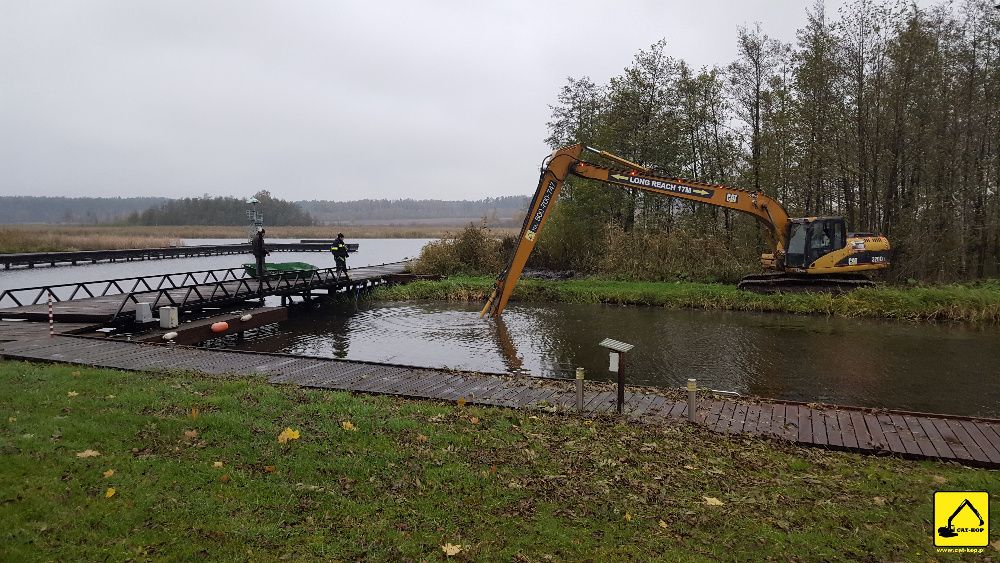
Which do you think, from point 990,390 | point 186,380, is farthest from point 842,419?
point 186,380

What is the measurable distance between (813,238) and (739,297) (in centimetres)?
337

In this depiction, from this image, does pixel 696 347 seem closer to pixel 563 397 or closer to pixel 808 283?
pixel 563 397

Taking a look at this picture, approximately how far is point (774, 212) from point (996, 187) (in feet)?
37.1

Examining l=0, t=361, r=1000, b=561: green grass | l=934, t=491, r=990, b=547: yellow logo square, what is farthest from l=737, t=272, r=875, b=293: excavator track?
l=934, t=491, r=990, b=547: yellow logo square

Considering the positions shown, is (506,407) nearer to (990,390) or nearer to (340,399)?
(340,399)

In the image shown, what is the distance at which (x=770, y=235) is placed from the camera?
74.8ft

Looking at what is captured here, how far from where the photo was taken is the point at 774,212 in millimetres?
21656

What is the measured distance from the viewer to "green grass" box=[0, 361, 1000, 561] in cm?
452

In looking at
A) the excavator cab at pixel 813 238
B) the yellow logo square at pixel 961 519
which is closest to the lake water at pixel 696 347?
the excavator cab at pixel 813 238

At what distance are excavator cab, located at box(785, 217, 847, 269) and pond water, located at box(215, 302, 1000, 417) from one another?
2.38 metres

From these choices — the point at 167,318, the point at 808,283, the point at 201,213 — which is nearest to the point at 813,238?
the point at 808,283

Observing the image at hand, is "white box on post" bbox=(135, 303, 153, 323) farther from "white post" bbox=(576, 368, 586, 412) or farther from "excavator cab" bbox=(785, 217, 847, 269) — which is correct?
"excavator cab" bbox=(785, 217, 847, 269)

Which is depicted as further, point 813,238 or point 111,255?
point 111,255

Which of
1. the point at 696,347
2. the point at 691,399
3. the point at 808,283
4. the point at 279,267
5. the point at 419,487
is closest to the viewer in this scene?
the point at 419,487
